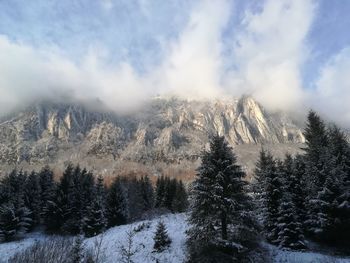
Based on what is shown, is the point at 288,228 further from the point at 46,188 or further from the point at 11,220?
the point at 46,188

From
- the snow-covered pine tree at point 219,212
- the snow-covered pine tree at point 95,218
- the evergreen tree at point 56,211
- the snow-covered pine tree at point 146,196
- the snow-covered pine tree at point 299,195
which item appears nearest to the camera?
the snow-covered pine tree at point 219,212

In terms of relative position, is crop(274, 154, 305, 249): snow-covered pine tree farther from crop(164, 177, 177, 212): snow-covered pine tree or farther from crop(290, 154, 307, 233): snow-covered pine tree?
crop(164, 177, 177, 212): snow-covered pine tree

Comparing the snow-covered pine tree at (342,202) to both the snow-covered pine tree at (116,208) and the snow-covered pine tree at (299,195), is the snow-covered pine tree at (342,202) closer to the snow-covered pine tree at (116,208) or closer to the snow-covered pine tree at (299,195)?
the snow-covered pine tree at (299,195)

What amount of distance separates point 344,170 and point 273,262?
1141cm

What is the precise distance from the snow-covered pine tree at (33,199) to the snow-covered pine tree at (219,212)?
131 ft

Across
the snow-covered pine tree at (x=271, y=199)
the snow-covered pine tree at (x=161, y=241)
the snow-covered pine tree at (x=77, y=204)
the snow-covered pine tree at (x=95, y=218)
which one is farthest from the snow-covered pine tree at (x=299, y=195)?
the snow-covered pine tree at (x=77, y=204)

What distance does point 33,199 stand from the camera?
5644 centimetres

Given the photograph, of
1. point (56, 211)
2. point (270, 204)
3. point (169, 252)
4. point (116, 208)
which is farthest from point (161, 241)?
point (56, 211)

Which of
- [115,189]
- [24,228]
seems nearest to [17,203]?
[24,228]

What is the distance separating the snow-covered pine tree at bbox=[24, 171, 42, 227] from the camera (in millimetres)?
55781

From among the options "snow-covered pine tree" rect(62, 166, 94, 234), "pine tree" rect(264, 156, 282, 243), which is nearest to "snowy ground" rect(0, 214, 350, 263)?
"pine tree" rect(264, 156, 282, 243)

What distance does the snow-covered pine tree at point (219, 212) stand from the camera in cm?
2305

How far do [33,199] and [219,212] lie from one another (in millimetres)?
43191

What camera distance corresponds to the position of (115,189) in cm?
5584
